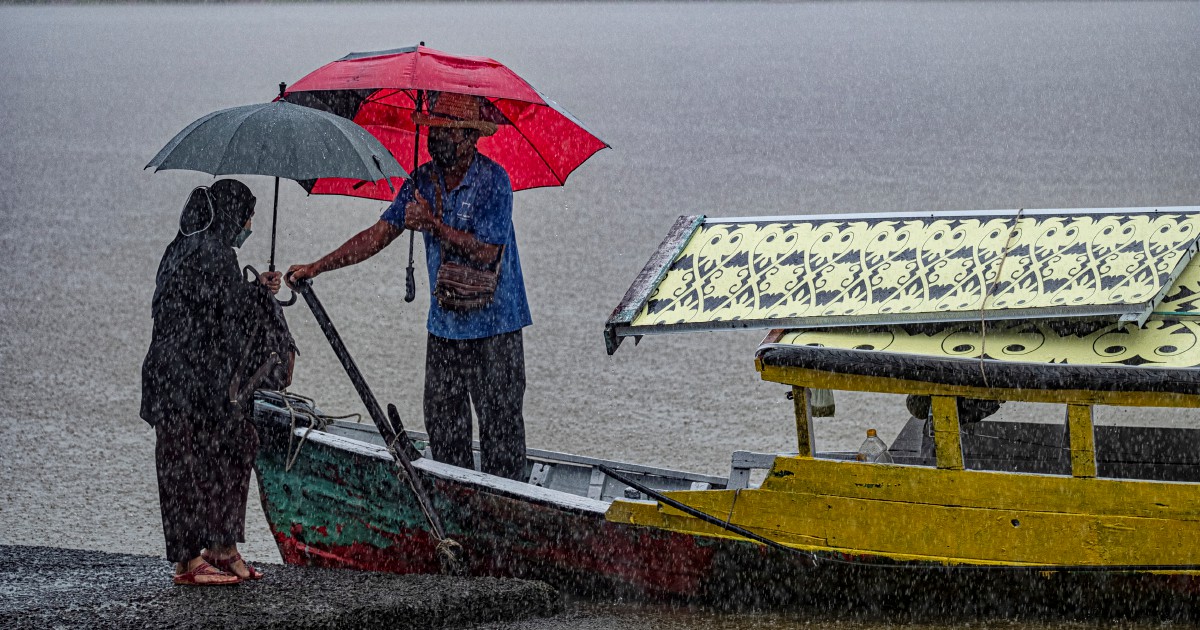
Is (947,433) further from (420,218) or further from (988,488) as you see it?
(420,218)

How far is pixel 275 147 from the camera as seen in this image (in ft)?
15.2

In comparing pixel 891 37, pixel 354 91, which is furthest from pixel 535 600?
pixel 891 37

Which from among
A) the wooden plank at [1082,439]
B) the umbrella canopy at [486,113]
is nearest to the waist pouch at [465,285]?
the umbrella canopy at [486,113]

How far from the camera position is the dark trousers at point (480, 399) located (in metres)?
5.48

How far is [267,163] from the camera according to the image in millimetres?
4582

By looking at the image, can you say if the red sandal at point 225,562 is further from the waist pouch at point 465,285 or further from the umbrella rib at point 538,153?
the umbrella rib at point 538,153

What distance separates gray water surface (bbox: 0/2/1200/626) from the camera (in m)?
8.30

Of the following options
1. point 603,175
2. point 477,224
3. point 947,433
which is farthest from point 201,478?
point 603,175

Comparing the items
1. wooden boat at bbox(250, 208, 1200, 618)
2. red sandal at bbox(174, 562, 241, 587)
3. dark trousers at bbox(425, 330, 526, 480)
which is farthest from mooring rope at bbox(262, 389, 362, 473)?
red sandal at bbox(174, 562, 241, 587)

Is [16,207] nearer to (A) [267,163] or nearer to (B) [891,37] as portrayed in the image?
(A) [267,163]

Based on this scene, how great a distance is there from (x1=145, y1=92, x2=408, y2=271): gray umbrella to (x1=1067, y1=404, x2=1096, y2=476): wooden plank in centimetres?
253

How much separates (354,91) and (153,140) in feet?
39.9

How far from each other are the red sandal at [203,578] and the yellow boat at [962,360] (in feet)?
4.66

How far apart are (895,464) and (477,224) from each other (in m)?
1.83
